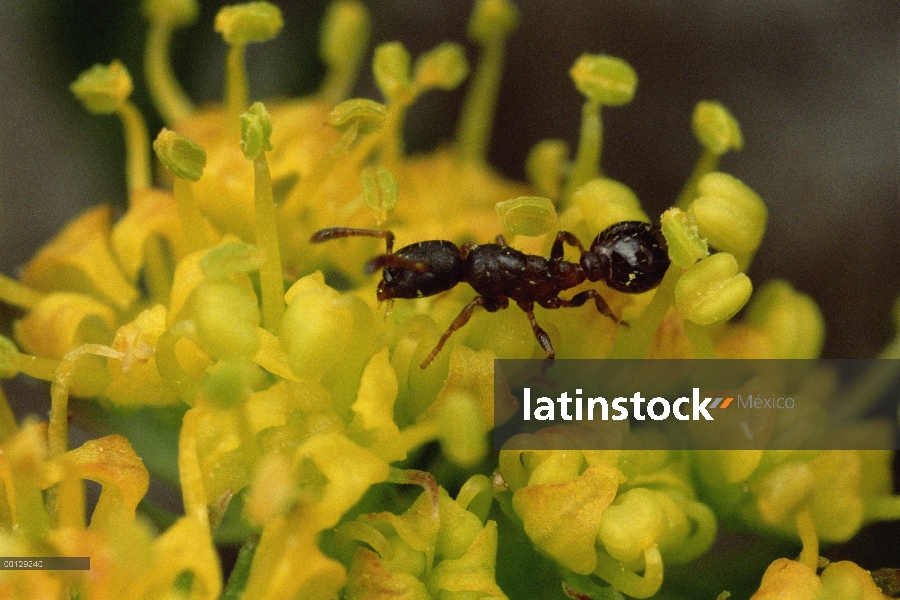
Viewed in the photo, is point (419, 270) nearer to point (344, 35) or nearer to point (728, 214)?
point (728, 214)

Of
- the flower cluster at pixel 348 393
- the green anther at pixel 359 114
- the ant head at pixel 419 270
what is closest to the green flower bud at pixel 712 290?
the flower cluster at pixel 348 393

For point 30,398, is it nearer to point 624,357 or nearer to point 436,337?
point 436,337

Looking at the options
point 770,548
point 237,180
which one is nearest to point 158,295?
point 237,180

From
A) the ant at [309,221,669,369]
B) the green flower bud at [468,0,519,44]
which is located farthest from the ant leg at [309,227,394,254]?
the green flower bud at [468,0,519,44]

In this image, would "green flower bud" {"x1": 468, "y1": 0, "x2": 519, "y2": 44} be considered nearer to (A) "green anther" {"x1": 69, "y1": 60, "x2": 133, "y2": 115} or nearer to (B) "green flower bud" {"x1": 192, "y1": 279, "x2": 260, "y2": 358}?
(A) "green anther" {"x1": 69, "y1": 60, "x2": 133, "y2": 115}

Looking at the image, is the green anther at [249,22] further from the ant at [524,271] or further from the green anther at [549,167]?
the green anther at [549,167]

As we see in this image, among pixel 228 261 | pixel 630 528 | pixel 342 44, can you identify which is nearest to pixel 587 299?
pixel 630 528

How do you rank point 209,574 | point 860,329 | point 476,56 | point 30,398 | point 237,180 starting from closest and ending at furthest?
point 209,574, point 237,180, point 30,398, point 860,329, point 476,56
